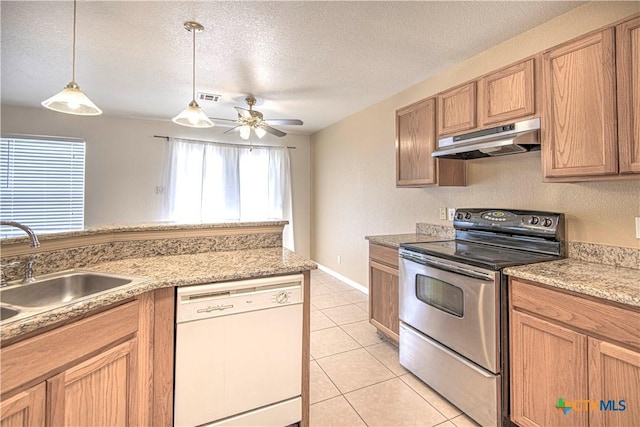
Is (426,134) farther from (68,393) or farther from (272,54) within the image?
(68,393)

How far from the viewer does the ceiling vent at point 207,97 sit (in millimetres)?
3506

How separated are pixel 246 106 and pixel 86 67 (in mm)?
1698

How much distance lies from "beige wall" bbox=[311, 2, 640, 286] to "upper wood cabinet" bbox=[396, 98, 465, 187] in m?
0.23

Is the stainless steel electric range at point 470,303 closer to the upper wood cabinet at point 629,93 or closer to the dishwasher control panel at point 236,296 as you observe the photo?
→ the upper wood cabinet at point 629,93

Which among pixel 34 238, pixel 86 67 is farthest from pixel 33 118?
pixel 34 238

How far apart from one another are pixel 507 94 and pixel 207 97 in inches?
123

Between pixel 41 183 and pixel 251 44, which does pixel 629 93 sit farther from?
pixel 41 183

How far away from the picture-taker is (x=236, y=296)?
1.52 metres

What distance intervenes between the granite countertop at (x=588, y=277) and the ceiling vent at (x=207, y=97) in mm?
3443

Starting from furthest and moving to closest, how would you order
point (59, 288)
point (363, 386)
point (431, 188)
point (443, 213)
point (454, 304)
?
point (431, 188), point (443, 213), point (363, 386), point (454, 304), point (59, 288)

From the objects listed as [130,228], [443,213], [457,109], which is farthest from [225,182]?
[457,109]

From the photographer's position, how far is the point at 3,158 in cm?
393

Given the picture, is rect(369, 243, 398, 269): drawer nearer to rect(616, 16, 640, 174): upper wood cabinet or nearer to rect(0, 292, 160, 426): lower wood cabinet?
rect(616, 16, 640, 174): upper wood cabinet

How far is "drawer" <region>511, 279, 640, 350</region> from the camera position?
120cm
